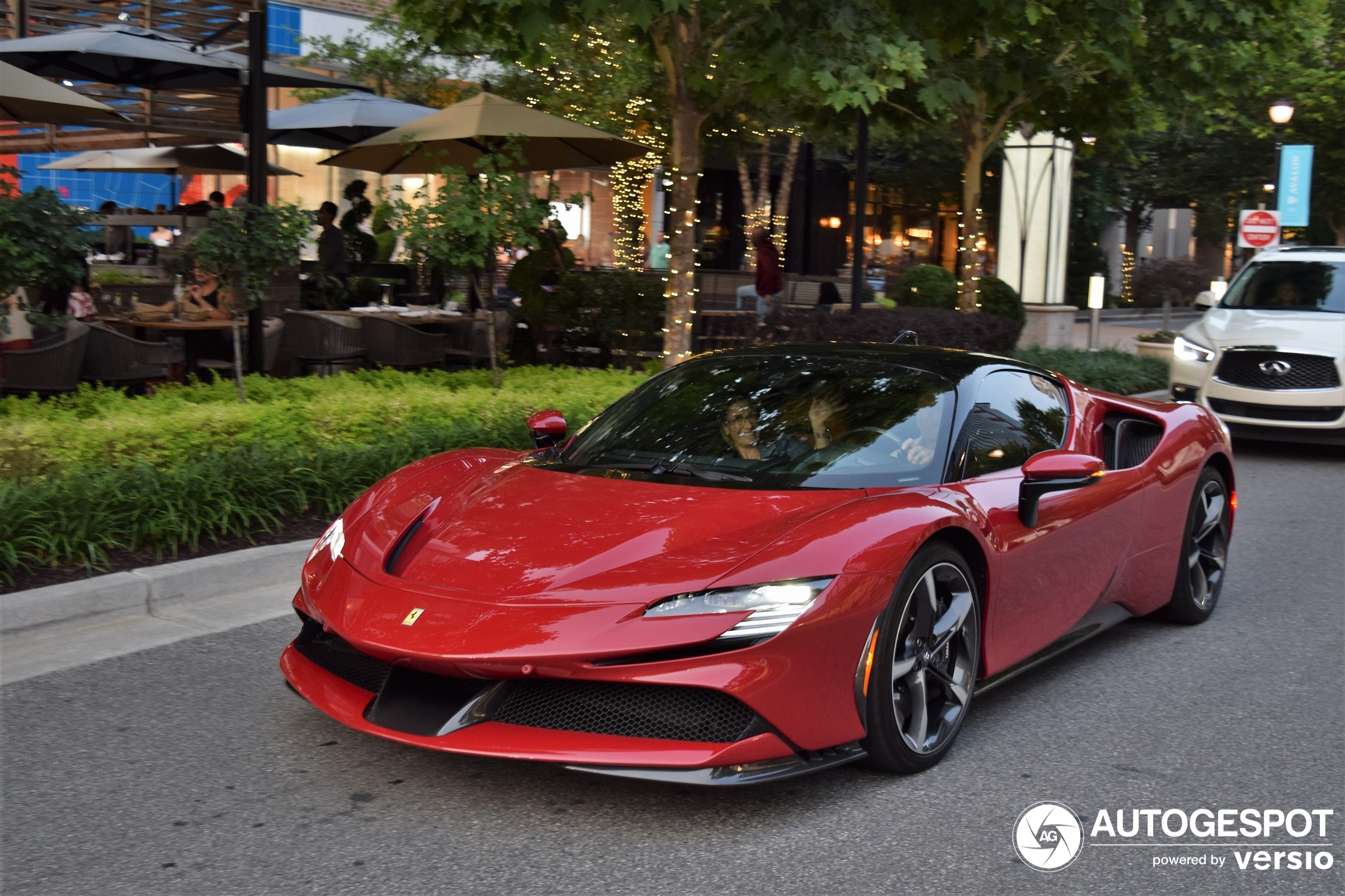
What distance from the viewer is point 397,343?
12.5 meters

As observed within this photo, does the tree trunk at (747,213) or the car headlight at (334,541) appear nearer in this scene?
the car headlight at (334,541)

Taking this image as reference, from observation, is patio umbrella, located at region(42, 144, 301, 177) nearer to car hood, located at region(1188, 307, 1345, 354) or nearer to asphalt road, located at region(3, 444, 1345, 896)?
car hood, located at region(1188, 307, 1345, 354)

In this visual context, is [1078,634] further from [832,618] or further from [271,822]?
[271,822]

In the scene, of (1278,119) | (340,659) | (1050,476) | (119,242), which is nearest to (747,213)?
(1278,119)

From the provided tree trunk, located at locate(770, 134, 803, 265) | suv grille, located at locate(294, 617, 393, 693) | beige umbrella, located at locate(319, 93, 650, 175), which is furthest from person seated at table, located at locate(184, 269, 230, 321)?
tree trunk, located at locate(770, 134, 803, 265)

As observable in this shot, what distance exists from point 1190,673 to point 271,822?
3761mm

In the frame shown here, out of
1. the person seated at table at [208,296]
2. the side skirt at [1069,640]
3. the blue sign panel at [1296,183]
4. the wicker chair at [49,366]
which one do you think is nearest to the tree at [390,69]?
the person seated at table at [208,296]

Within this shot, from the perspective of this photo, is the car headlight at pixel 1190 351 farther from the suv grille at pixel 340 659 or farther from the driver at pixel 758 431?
the suv grille at pixel 340 659

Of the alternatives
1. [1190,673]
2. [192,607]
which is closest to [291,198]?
[192,607]

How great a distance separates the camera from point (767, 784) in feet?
13.6

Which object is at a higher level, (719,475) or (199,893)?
(719,475)

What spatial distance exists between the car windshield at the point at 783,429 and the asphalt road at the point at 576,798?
100 cm

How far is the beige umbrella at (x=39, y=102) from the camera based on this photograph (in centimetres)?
1022

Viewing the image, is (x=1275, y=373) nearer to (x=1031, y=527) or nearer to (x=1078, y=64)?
(x=1078, y=64)
